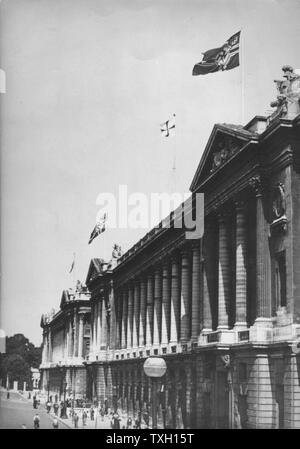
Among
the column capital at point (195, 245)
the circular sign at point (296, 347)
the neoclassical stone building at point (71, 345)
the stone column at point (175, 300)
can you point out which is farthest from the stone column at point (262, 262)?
the neoclassical stone building at point (71, 345)

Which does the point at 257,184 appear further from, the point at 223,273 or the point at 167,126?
the point at 167,126

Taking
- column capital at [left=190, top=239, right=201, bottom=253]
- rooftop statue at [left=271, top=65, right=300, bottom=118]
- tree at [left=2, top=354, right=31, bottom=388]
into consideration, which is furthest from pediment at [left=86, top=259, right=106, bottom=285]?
rooftop statue at [left=271, top=65, right=300, bottom=118]

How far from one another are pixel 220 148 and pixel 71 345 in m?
86.1

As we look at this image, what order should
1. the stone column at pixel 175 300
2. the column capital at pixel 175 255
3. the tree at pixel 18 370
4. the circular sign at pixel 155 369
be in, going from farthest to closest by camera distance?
the tree at pixel 18 370 < the column capital at pixel 175 255 < the stone column at pixel 175 300 < the circular sign at pixel 155 369

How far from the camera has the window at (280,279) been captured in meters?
41.4

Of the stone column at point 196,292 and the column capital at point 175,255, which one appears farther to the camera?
the column capital at point 175,255

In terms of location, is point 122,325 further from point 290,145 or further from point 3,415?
point 290,145

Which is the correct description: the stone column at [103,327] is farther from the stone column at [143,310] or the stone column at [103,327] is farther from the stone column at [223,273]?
the stone column at [223,273]

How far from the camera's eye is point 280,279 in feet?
137

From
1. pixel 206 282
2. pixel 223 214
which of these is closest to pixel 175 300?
pixel 206 282

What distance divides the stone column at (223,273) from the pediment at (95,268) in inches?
1898

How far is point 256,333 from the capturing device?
136ft

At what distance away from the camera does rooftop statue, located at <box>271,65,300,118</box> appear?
135 ft

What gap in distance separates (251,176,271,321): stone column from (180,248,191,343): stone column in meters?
16.1
